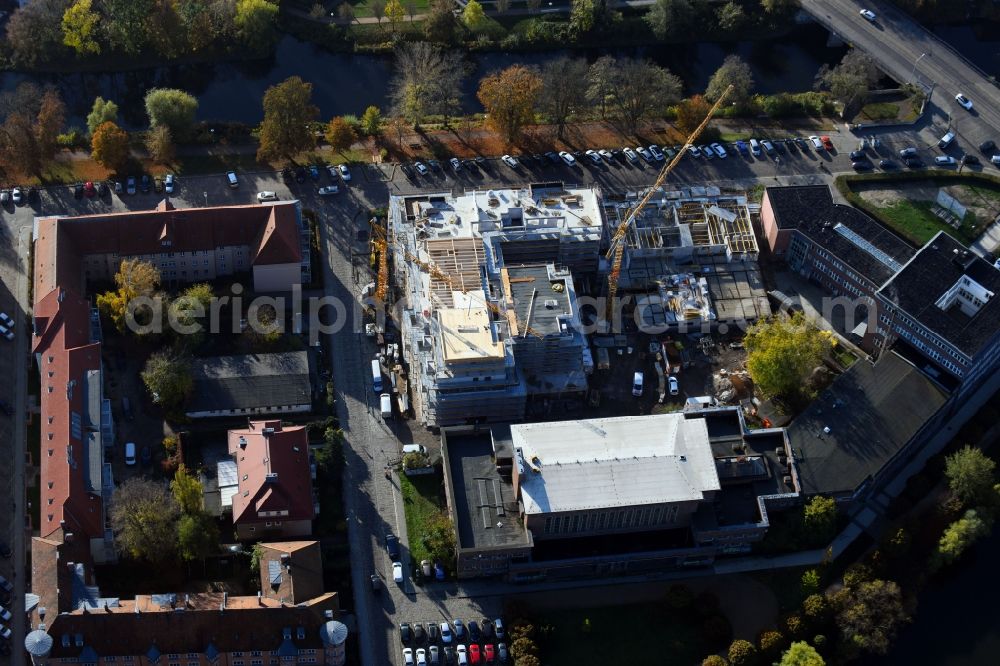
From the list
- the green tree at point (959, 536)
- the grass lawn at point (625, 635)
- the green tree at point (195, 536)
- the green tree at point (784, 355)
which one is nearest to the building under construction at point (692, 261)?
the green tree at point (784, 355)

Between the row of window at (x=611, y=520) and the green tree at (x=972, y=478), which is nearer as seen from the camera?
the row of window at (x=611, y=520)

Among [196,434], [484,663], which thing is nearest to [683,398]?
[484,663]

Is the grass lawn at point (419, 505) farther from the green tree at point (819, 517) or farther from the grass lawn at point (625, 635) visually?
the green tree at point (819, 517)

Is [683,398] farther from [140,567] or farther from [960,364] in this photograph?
[140,567]

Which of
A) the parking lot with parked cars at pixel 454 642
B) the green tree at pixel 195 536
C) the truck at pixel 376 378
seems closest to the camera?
the parking lot with parked cars at pixel 454 642

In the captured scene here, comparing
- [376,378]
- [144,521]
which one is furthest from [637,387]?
[144,521]
